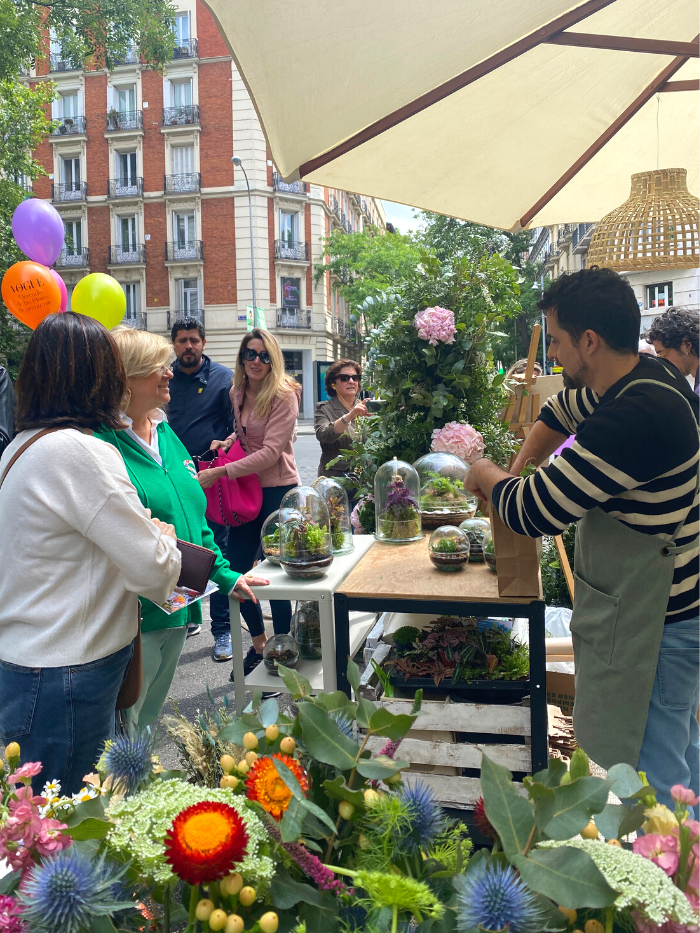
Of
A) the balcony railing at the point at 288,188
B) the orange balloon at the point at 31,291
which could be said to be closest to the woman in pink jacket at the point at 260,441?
the orange balloon at the point at 31,291

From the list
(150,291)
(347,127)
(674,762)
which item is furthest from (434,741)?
(150,291)

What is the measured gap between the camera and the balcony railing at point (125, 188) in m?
29.2

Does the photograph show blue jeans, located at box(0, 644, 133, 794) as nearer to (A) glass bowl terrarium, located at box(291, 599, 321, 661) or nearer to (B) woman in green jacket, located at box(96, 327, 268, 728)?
(B) woman in green jacket, located at box(96, 327, 268, 728)

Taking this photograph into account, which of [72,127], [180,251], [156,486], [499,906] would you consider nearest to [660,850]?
[499,906]

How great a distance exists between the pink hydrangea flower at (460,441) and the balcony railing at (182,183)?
93.3 ft

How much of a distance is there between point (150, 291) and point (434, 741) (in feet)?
98.4

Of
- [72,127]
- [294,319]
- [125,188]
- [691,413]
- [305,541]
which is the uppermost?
[72,127]

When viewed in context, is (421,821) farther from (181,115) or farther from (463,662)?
(181,115)

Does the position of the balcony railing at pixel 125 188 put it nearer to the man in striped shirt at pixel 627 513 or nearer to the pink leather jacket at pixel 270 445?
the pink leather jacket at pixel 270 445

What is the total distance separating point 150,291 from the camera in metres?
29.6

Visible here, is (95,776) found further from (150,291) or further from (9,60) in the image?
(150,291)

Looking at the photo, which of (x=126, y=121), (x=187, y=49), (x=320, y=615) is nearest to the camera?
(x=320, y=615)

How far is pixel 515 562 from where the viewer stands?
196 cm

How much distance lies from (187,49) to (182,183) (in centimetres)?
534
